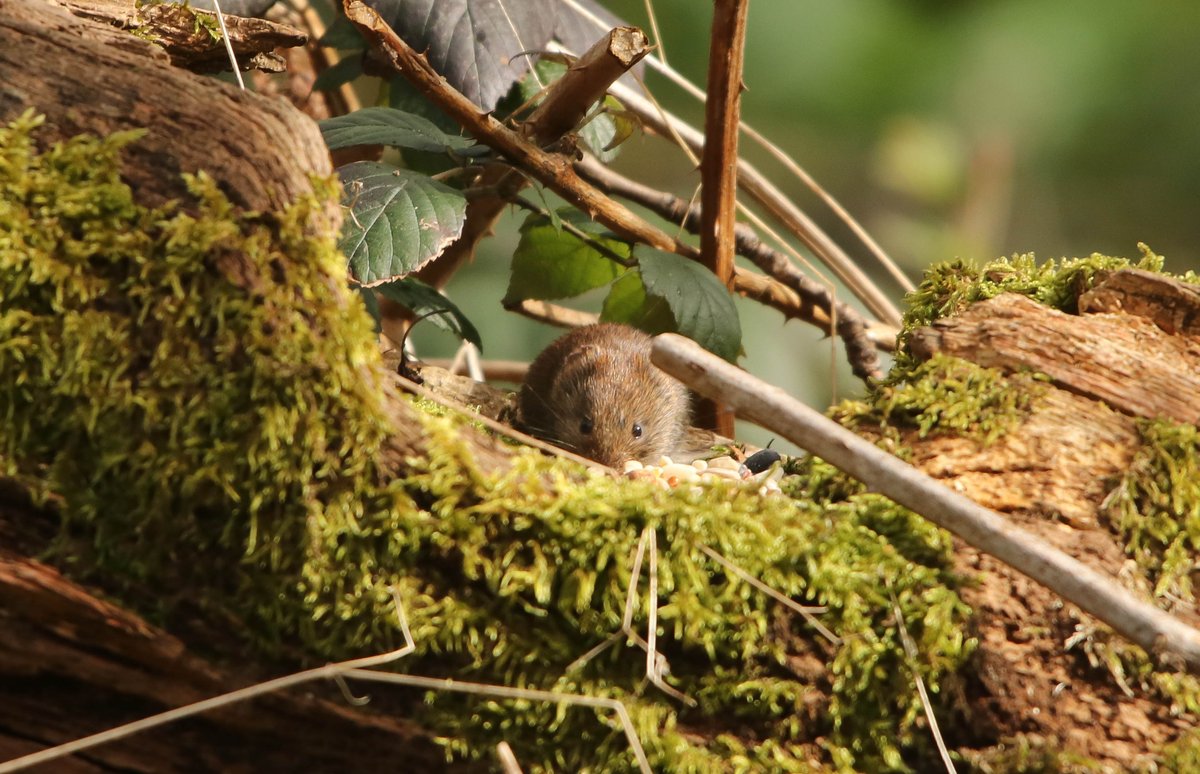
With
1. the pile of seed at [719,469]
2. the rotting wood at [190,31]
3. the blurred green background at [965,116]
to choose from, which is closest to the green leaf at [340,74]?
the rotting wood at [190,31]

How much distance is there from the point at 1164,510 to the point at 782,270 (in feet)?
6.92

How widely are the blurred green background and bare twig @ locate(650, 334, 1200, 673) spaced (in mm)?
4359

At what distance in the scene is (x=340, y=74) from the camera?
10.5ft

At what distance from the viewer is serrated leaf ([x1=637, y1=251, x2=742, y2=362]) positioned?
2590 mm

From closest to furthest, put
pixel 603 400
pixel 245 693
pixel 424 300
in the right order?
pixel 245 693
pixel 424 300
pixel 603 400

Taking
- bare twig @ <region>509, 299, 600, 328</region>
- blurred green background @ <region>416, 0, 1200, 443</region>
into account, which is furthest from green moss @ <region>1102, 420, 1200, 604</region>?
Result: blurred green background @ <region>416, 0, 1200, 443</region>

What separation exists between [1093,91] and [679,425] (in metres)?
4.58

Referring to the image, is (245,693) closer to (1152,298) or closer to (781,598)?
(781,598)

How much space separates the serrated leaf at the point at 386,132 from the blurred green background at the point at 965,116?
119 inches

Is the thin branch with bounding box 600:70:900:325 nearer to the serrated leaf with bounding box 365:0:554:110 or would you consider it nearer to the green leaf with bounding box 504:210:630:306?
the green leaf with bounding box 504:210:630:306

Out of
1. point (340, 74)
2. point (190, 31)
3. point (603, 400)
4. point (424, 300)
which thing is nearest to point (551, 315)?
point (603, 400)

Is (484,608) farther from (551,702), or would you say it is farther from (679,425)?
(679,425)

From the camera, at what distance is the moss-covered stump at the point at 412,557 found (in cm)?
125

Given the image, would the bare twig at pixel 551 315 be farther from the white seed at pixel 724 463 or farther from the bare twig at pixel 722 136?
the white seed at pixel 724 463
